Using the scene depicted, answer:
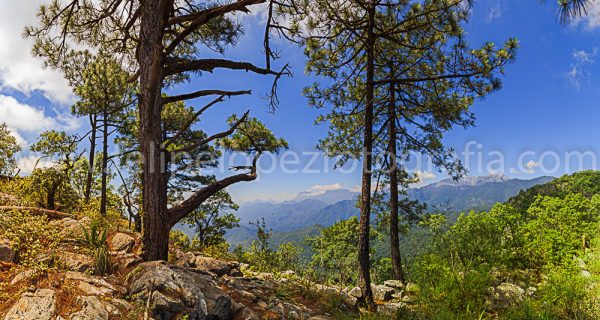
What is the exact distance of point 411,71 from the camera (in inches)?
400

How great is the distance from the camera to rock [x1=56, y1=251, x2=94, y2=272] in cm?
372

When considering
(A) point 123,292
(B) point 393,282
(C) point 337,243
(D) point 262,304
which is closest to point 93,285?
(A) point 123,292

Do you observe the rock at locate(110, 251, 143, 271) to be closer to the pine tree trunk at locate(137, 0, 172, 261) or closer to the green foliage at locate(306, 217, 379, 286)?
the pine tree trunk at locate(137, 0, 172, 261)

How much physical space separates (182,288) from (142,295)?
405mm

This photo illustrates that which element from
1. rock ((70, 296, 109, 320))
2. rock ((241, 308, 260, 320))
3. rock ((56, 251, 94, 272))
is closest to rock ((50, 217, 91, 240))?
rock ((56, 251, 94, 272))

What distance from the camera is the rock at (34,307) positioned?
8.82ft

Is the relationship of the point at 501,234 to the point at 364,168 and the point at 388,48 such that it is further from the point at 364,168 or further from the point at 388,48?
the point at 388,48

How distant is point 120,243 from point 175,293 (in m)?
2.00

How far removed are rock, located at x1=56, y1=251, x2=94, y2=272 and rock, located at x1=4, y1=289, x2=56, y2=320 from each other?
70cm

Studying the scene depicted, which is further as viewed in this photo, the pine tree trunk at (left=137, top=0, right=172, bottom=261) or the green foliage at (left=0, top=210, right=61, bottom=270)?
the pine tree trunk at (left=137, top=0, right=172, bottom=261)

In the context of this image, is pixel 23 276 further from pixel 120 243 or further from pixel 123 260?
pixel 120 243

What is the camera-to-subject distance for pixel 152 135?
4.79 meters

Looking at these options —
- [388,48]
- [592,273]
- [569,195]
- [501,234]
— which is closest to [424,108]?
[388,48]

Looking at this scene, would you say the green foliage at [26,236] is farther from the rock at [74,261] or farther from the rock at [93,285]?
the rock at [93,285]
